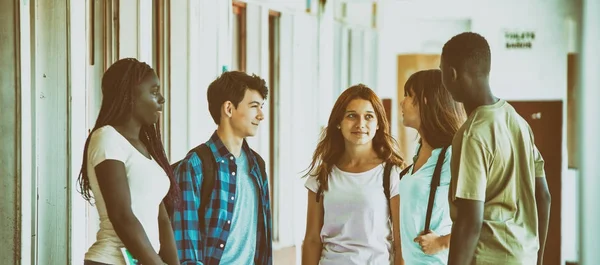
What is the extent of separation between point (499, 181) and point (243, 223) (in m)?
1.19

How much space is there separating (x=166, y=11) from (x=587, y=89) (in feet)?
11.3

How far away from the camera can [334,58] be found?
8219 millimetres

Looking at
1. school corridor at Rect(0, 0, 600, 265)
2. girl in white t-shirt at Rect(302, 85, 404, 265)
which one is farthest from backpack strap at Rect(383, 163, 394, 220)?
school corridor at Rect(0, 0, 600, 265)

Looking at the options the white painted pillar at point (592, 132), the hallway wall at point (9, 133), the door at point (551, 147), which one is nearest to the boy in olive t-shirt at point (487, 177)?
the hallway wall at point (9, 133)

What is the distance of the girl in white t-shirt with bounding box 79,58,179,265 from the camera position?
2.49m

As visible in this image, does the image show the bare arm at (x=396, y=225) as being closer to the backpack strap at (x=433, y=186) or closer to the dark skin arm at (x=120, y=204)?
the backpack strap at (x=433, y=186)

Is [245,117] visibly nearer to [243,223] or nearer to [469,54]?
[243,223]

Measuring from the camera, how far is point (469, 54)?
94.3 inches

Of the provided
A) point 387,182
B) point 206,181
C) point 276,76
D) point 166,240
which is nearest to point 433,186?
point 387,182

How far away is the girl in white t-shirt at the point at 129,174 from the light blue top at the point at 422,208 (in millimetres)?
916

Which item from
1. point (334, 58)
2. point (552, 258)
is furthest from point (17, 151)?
point (552, 258)

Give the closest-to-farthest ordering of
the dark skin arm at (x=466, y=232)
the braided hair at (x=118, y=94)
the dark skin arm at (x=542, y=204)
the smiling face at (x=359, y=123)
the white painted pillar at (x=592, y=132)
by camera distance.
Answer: the dark skin arm at (x=466, y=232) → the dark skin arm at (x=542, y=204) → the braided hair at (x=118, y=94) → the smiling face at (x=359, y=123) → the white painted pillar at (x=592, y=132)

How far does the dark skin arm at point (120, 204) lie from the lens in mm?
2477

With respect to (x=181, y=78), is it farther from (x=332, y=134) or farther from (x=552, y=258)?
(x=552, y=258)
